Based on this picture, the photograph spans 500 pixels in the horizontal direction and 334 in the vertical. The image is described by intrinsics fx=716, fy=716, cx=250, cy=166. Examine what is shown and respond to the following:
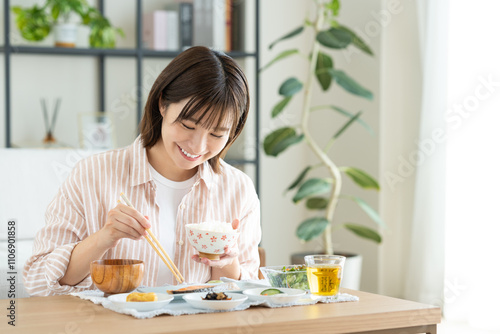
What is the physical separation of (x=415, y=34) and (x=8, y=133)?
225cm

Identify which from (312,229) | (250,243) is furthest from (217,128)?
(312,229)

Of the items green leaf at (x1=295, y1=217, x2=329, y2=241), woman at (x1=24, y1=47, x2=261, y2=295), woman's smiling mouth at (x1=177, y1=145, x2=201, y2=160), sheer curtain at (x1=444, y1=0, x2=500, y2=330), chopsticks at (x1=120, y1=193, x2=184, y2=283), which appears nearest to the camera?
chopsticks at (x1=120, y1=193, x2=184, y2=283)

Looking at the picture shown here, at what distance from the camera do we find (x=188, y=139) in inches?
66.5

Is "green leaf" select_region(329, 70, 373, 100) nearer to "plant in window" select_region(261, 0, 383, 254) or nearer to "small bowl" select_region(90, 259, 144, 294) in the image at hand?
"plant in window" select_region(261, 0, 383, 254)

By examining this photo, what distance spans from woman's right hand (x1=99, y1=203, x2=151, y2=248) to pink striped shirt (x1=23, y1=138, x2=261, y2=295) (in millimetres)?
178

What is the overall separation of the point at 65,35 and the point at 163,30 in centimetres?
54

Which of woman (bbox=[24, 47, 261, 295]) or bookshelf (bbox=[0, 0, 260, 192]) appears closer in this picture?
woman (bbox=[24, 47, 261, 295])

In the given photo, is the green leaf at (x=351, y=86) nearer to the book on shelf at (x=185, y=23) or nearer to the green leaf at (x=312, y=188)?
the green leaf at (x=312, y=188)

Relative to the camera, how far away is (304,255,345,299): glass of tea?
1426mm

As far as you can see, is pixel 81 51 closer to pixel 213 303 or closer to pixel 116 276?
pixel 116 276

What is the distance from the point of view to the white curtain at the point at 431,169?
368 cm

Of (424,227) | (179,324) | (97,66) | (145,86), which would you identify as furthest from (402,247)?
(179,324)

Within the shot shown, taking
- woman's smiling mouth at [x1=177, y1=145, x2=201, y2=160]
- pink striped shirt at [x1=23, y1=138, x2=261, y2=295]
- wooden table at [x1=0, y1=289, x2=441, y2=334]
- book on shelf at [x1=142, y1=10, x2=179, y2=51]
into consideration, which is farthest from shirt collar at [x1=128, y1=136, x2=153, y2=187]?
book on shelf at [x1=142, y1=10, x2=179, y2=51]

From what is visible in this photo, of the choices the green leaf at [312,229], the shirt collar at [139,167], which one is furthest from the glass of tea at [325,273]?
the green leaf at [312,229]
